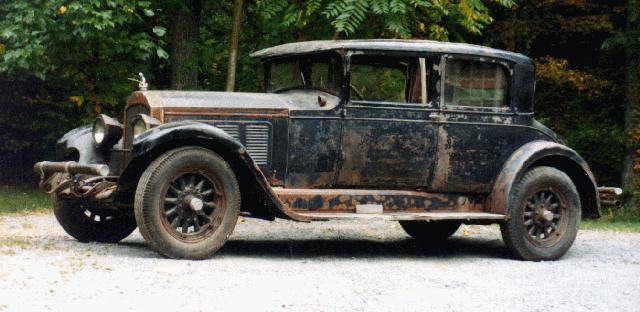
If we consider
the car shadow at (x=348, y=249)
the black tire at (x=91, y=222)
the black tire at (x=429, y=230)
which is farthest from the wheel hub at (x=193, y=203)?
the black tire at (x=429, y=230)

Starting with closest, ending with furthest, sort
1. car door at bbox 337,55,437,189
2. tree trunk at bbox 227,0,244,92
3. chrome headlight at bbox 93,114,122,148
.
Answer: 1. chrome headlight at bbox 93,114,122,148
2. car door at bbox 337,55,437,189
3. tree trunk at bbox 227,0,244,92

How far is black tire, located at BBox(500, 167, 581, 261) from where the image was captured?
9523mm

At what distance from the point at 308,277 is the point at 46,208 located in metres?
8.74

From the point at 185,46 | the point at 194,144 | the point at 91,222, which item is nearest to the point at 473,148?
the point at 194,144

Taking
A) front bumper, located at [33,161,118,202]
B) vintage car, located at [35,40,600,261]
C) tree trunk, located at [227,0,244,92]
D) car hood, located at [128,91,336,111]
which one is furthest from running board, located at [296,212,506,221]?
tree trunk, located at [227,0,244,92]

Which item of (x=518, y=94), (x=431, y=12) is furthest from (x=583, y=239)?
(x=431, y=12)

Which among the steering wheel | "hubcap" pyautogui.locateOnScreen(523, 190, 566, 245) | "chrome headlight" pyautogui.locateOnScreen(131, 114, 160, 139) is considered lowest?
"hubcap" pyautogui.locateOnScreen(523, 190, 566, 245)

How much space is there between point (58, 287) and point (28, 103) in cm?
1600

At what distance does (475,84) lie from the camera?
9688 mm

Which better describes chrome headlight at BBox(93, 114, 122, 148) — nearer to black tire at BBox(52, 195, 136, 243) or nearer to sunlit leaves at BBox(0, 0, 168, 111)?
black tire at BBox(52, 195, 136, 243)

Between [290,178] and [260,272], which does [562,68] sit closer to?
[290,178]

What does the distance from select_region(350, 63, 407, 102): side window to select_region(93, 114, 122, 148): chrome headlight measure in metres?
2.16

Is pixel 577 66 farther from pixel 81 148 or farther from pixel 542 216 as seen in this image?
pixel 81 148

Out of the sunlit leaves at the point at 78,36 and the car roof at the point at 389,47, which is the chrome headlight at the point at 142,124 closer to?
the car roof at the point at 389,47
